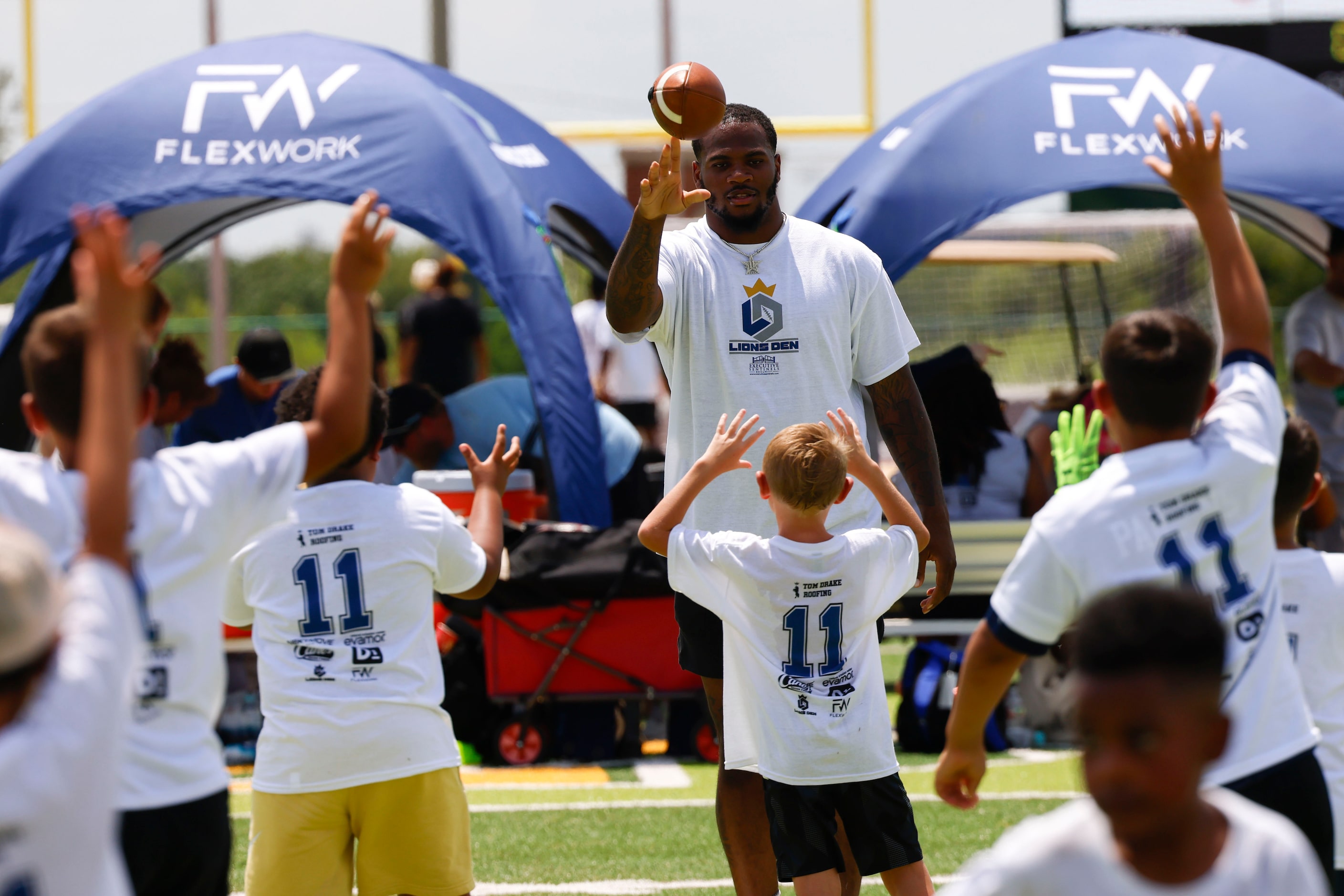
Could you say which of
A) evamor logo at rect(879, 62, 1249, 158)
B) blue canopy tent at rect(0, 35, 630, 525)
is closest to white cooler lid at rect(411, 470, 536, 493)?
blue canopy tent at rect(0, 35, 630, 525)

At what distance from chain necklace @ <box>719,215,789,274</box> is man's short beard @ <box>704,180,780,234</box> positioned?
0.04 m

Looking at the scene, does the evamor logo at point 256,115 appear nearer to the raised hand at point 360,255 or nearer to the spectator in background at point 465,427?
the spectator in background at point 465,427

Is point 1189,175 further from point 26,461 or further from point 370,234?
point 26,461

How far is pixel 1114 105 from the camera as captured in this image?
810cm

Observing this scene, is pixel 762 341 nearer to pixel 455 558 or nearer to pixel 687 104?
pixel 687 104

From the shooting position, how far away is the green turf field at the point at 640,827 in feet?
17.1

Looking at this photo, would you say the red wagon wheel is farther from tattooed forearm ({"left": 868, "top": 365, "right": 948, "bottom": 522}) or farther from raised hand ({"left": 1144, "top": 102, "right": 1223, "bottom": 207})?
raised hand ({"left": 1144, "top": 102, "right": 1223, "bottom": 207})

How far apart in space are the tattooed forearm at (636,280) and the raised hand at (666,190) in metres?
0.03

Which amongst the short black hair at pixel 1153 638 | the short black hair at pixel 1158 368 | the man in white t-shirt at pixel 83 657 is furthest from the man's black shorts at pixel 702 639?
the man in white t-shirt at pixel 83 657

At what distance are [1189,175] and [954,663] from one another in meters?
4.77

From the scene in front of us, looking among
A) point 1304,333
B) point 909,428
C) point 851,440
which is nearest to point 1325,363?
point 1304,333

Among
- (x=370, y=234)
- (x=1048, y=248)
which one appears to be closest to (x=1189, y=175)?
(x=370, y=234)

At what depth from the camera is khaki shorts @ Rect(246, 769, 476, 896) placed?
346 cm

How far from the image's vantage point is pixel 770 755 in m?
3.65
